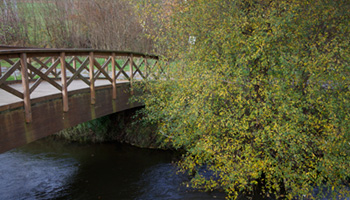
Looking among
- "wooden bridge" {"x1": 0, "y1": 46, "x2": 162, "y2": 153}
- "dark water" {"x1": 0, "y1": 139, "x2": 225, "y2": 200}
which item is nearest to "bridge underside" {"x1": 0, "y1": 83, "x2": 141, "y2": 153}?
"wooden bridge" {"x1": 0, "y1": 46, "x2": 162, "y2": 153}

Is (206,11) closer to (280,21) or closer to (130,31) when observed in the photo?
(280,21)

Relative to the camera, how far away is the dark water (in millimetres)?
7816

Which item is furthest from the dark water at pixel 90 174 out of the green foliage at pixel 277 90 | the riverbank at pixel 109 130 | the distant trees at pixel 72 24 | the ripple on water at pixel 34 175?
the distant trees at pixel 72 24

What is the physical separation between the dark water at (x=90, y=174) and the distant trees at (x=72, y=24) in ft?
30.2

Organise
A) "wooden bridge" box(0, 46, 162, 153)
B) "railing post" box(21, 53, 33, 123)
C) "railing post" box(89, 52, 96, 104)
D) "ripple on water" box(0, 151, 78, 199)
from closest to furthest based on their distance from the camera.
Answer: "wooden bridge" box(0, 46, 162, 153)
"railing post" box(21, 53, 33, 123)
"railing post" box(89, 52, 96, 104)
"ripple on water" box(0, 151, 78, 199)

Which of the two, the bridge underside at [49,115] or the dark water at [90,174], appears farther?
the dark water at [90,174]

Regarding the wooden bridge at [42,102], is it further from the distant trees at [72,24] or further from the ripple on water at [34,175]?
the distant trees at [72,24]

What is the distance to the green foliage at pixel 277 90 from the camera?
5.76 metres

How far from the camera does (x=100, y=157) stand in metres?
10.5

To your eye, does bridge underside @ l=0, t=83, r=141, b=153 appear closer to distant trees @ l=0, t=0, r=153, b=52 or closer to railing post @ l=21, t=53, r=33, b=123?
railing post @ l=21, t=53, r=33, b=123

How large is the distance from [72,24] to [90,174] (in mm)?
14240

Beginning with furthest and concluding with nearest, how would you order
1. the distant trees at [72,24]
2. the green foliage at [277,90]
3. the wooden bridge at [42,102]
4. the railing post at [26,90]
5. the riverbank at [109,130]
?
the distant trees at [72,24] < the riverbank at [109,130] < the green foliage at [277,90] < the railing post at [26,90] < the wooden bridge at [42,102]

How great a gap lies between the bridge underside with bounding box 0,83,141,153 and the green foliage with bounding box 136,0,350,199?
222 cm

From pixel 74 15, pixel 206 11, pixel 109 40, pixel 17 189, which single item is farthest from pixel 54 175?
pixel 74 15
